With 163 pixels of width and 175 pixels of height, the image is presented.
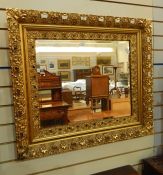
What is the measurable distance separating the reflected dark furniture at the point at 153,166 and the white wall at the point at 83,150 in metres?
0.06

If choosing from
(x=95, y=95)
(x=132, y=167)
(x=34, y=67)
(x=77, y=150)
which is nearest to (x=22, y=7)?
(x=34, y=67)

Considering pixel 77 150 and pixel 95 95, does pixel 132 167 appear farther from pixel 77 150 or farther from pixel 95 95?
pixel 95 95

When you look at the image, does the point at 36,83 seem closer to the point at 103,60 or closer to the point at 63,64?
the point at 63,64

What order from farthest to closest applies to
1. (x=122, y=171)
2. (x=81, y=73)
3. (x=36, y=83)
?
(x=122, y=171) → (x=81, y=73) → (x=36, y=83)

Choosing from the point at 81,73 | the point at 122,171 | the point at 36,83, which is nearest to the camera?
the point at 36,83

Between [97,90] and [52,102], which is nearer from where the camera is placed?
[52,102]

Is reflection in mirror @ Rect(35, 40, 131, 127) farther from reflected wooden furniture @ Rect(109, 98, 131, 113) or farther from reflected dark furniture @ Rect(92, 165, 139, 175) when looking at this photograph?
reflected dark furniture @ Rect(92, 165, 139, 175)

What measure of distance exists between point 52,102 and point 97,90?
333 millimetres

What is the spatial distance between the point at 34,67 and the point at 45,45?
0.15 meters

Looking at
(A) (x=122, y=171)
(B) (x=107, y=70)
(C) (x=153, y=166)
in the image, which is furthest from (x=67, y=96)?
(C) (x=153, y=166)

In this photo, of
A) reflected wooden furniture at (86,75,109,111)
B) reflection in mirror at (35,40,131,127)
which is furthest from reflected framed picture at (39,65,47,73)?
reflected wooden furniture at (86,75,109,111)

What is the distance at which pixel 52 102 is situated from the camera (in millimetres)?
1434

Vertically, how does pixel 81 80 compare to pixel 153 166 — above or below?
above

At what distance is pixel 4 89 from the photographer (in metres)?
1.32
